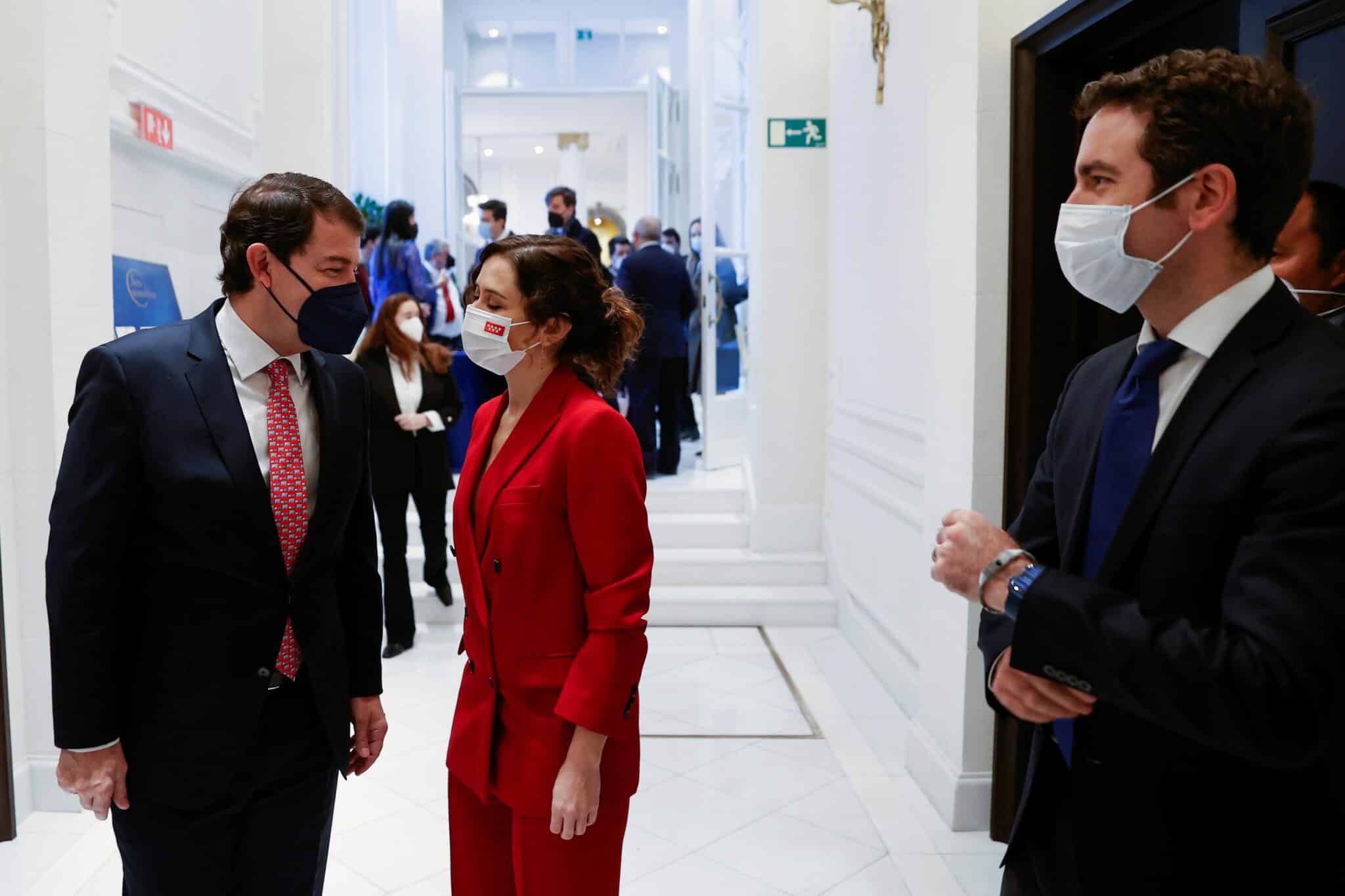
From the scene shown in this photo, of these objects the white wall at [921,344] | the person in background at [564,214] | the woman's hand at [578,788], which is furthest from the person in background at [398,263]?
the woman's hand at [578,788]

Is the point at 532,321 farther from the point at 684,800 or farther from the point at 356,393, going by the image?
the point at 684,800

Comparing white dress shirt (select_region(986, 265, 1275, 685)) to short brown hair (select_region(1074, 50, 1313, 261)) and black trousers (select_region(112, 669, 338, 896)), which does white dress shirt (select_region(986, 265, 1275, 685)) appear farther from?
black trousers (select_region(112, 669, 338, 896))

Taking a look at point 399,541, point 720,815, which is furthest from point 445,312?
point 720,815

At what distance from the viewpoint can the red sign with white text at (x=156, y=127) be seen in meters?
4.24

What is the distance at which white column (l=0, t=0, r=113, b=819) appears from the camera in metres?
3.07

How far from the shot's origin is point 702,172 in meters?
6.87

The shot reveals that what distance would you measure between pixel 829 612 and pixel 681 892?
2.94m

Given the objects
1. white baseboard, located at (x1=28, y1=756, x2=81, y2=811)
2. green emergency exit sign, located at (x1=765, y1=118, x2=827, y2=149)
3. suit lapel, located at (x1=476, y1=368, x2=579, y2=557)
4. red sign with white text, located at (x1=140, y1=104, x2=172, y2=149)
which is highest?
green emergency exit sign, located at (x1=765, y1=118, x2=827, y2=149)

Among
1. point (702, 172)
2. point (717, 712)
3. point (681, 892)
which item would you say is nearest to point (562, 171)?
point (702, 172)

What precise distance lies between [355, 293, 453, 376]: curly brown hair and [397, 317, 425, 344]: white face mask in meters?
0.02

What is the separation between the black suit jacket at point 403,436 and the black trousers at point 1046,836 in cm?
405

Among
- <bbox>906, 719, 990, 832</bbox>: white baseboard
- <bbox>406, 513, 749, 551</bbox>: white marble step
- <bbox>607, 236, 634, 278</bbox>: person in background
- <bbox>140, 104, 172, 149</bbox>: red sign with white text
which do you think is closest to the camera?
<bbox>906, 719, 990, 832</bbox>: white baseboard

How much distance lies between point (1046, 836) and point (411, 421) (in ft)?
13.5

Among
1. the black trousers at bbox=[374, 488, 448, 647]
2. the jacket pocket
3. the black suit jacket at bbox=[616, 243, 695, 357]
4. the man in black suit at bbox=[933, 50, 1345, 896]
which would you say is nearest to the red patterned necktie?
the jacket pocket
